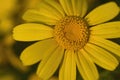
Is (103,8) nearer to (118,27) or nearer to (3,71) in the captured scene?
(118,27)

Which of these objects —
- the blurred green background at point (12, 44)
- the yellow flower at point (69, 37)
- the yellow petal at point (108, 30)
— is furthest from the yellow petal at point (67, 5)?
the blurred green background at point (12, 44)

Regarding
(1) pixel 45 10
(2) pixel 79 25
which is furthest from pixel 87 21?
(1) pixel 45 10

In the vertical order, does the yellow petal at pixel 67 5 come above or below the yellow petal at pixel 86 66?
above

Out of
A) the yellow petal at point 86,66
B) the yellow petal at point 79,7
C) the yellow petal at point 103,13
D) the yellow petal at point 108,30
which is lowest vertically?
the yellow petal at point 86,66

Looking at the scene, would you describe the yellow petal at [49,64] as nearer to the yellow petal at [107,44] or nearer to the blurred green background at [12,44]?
the yellow petal at [107,44]

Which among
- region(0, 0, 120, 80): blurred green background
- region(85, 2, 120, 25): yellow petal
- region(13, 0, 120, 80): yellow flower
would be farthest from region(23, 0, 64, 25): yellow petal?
region(0, 0, 120, 80): blurred green background

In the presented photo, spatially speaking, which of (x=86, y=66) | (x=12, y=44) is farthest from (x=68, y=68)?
(x=12, y=44)
